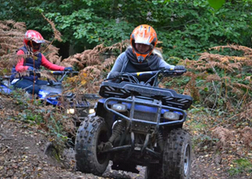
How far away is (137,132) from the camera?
528 centimetres

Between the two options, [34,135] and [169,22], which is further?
[169,22]

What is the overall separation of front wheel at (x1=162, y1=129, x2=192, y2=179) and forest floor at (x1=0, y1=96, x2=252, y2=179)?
0.96m

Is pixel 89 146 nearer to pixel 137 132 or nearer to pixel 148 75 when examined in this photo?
pixel 137 132

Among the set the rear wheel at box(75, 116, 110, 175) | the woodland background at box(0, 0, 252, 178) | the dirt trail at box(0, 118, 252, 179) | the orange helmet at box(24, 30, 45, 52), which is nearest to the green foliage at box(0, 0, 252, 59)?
the woodland background at box(0, 0, 252, 178)

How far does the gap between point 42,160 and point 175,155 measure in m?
1.73

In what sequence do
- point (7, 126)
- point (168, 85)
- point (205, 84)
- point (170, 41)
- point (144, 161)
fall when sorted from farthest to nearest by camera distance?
point (170, 41), point (168, 85), point (205, 84), point (7, 126), point (144, 161)

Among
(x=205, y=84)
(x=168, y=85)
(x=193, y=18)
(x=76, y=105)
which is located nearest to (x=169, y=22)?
(x=193, y=18)

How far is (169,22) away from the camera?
13.7m

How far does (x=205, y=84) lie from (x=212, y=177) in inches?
165

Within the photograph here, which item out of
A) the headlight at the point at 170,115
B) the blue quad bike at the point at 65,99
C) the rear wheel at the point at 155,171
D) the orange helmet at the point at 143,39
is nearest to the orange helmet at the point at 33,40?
the blue quad bike at the point at 65,99

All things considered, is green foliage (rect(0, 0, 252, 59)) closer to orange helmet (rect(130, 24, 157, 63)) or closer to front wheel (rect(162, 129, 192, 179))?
orange helmet (rect(130, 24, 157, 63))

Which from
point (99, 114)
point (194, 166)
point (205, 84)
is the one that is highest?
point (99, 114)

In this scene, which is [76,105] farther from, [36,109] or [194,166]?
[194,166]

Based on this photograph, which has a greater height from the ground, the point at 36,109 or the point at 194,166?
the point at 36,109
